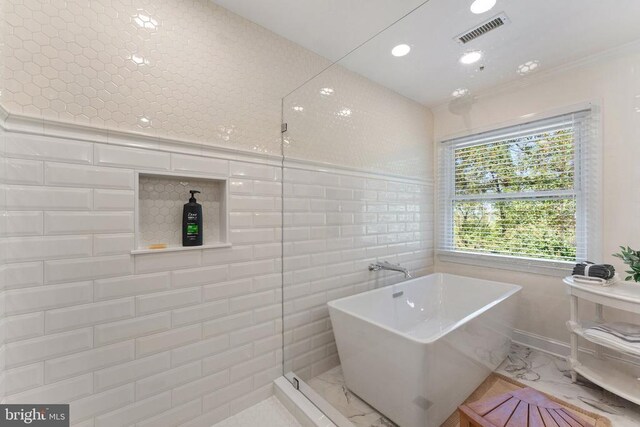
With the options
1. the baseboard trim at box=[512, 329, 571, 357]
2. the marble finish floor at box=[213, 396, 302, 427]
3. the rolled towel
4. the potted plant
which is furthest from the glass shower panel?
the potted plant

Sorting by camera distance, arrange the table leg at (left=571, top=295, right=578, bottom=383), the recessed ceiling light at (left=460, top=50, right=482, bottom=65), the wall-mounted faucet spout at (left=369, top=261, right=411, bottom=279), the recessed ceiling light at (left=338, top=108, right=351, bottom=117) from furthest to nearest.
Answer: the wall-mounted faucet spout at (left=369, top=261, right=411, bottom=279)
the recessed ceiling light at (left=338, top=108, right=351, bottom=117)
the recessed ceiling light at (left=460, top=50, right=482, bottom=65)
the table leg at (left=571, top=295, right=578, bottom=383)

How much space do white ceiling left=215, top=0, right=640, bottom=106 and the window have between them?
1.36 feet

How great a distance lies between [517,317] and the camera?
1777mm

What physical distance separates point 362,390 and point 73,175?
202cm

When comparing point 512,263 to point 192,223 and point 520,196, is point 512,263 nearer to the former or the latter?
point 520,196

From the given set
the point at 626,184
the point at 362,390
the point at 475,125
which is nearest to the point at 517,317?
the point at 626,184

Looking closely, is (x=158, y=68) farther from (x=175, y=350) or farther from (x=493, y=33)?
(x=493, y=33)

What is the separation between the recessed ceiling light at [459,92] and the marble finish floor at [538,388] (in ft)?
6.06

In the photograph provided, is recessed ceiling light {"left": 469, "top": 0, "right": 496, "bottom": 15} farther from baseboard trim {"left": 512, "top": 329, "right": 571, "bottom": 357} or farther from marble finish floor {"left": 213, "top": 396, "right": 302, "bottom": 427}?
marble finish floor {"left": 213, "top": 396, "right": 302, "bottom": 427}

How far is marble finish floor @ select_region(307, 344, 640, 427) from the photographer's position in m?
1.17

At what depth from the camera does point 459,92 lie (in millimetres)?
1962

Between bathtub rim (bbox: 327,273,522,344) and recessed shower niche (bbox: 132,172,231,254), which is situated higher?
recessed shower niche (bbox: 132,172,231,254)

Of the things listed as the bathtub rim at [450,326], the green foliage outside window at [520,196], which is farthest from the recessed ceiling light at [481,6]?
the bathtub rim at [450,326]

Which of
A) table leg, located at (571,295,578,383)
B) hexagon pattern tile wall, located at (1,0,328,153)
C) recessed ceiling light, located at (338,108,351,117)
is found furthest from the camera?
recessed ceiling light, located at (338,108,351,117)
